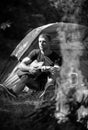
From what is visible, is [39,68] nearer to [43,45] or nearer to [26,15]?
[43,45]

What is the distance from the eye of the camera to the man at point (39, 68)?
2.33 metres

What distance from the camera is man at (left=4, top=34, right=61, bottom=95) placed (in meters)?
2.33

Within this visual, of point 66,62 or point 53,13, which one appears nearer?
point 66,62

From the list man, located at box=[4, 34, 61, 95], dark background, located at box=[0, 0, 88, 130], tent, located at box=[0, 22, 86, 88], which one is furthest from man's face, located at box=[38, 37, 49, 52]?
dark background, located at box=[0, 0, 88, 130]

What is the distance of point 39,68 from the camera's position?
7.64 ft

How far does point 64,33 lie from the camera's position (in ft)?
8.59

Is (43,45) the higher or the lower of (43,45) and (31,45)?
the higher

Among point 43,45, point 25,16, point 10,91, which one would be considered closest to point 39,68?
point 43,45

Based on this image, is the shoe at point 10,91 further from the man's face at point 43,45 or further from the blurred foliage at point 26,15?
the blurred foliage at point 26,15

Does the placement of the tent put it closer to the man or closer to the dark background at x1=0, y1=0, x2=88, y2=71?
the man

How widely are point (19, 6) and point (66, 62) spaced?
161 centimetres

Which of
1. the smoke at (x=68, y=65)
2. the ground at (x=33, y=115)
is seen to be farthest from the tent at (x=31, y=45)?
the ground at (x=33, y=115)

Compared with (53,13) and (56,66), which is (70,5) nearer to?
(53,13)

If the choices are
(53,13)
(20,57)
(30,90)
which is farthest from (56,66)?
(53,13)
